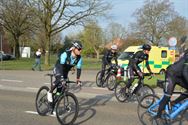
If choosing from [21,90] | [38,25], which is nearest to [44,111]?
[21,90]

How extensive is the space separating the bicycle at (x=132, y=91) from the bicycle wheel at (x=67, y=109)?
3479 millimetres

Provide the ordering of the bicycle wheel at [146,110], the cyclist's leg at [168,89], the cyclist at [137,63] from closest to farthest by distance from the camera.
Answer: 1. the cyclist's leg at [168,89]
2. the bicycle wheel at [146,110]
3. the cyclist at [137,63]

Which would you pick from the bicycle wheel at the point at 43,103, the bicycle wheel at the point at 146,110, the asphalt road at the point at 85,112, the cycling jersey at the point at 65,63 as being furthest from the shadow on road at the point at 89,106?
the bicycle wheel at the point at 146,110

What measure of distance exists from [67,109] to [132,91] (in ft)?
12.8

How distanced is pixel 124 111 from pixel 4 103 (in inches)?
139

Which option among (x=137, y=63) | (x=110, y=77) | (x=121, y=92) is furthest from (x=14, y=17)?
(x=137, y=63)

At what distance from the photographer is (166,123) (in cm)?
726

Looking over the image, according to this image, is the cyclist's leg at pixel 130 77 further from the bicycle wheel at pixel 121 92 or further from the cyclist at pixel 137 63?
the bicycle wheel at pixel 121 92

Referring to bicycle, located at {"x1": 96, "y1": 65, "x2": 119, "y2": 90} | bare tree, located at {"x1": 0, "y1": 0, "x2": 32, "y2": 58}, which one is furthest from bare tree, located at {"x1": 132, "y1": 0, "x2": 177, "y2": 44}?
bicycle, located at {"x1": 96, "y1": 65, "x2": 119, "y2": 90}

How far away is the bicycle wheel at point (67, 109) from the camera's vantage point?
793cm

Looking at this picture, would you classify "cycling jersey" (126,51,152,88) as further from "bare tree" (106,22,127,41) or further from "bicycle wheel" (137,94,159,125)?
"bare tree" (106,22,127,41)

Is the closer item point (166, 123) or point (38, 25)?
point (166, 123)

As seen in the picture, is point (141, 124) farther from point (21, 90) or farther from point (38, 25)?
point (38, 25)

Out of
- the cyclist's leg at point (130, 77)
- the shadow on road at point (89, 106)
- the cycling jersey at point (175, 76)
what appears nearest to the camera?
the cycling jersey at point (175, 76)
